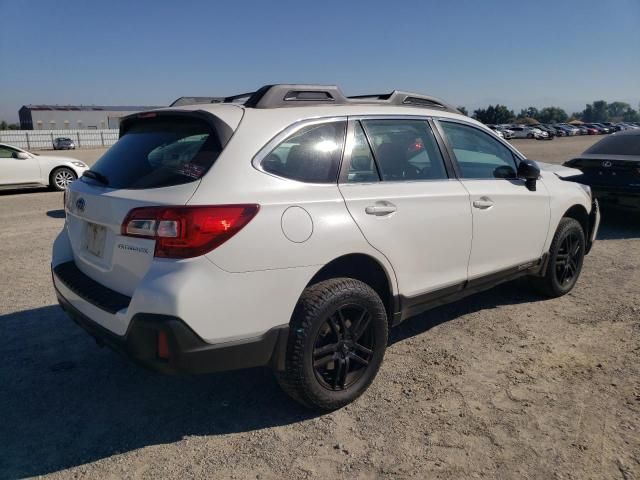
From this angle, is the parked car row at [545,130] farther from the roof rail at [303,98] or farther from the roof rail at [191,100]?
the roof rail at [191,100]

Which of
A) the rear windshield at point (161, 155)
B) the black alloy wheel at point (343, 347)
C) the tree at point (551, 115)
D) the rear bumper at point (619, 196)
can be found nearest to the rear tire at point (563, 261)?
the black alloy wheel at point (343, 347)

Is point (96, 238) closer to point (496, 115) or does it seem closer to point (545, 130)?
point (545, 130)

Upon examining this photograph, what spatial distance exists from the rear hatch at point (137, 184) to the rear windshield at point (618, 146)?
713cm

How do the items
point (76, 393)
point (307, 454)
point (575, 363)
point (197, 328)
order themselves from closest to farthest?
point (197, 328), point (307, 454), point (76, 393), point (575, 363)

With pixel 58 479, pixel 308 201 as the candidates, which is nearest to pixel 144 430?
pixel 58 479

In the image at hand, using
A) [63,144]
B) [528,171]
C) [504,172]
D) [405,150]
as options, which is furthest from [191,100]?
[63,144]

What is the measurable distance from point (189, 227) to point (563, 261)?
3828mm

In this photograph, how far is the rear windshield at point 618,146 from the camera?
7.82 meters

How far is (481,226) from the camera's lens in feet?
12.4

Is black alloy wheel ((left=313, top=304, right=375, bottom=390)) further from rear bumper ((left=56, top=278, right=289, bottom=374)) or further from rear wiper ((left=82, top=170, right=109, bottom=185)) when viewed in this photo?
rear wiper ((left=82, top=170, right=109, bottom=185))

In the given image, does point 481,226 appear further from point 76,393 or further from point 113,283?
point 76,393

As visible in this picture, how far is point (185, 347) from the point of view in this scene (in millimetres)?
2430

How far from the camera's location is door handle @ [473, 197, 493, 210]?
375 centimetres

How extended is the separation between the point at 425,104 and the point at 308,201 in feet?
5.49
